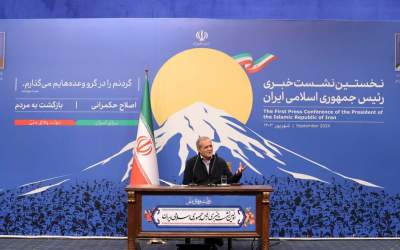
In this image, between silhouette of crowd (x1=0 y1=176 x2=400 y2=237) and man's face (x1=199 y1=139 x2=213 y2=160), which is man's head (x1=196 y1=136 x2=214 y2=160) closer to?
man's face (x1=199 y1=139 x2=213 y2=160)

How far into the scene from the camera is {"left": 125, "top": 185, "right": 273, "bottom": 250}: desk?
17.9ft

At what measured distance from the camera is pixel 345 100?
704 centimetres

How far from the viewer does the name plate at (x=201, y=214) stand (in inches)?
215

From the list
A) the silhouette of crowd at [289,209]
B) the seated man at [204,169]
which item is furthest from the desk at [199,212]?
the silhouette of crowd at [289,209]

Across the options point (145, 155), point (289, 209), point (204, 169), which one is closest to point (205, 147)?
point (204, 169)

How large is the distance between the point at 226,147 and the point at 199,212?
169cm

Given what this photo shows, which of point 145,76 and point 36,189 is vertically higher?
point 145,76

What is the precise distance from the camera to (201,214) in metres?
5.45

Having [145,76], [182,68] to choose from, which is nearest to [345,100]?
[182,68]

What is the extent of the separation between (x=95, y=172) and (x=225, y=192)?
7.24 ft

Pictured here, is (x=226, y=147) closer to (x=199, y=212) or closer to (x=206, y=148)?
(x=206, y=148)

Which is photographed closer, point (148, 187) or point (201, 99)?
point (148, 187)

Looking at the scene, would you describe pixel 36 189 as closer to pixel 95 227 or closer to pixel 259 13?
pixel 95 227

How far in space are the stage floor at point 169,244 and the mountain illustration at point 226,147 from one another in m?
0.71
